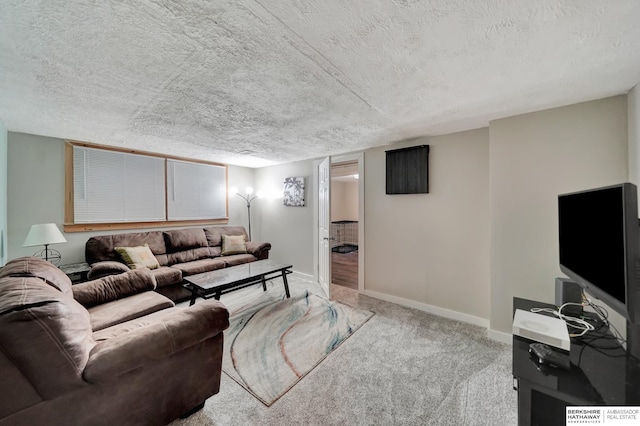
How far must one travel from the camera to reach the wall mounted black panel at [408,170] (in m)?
3.11

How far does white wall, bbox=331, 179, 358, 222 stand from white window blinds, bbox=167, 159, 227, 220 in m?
4.16

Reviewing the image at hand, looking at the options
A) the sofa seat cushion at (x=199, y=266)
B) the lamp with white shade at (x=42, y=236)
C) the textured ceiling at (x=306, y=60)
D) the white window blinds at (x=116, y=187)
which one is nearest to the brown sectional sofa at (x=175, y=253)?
→ the sofa seat cushion at (x=199, y=266)

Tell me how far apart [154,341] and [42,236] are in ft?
8.04

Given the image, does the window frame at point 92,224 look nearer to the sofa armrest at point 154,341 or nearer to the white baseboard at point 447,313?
the sofa armrest at point 154,341

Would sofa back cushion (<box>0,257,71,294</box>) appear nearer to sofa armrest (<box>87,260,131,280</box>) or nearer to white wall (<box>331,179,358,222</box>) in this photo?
sofa armrest (<box>87,260,131,280</box>)

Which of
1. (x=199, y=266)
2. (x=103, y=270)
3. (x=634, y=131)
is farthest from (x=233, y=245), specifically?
(x=634, y=131)

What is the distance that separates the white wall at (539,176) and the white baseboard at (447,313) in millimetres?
72

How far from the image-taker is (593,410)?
86cm

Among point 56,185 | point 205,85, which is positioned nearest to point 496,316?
point 205,85

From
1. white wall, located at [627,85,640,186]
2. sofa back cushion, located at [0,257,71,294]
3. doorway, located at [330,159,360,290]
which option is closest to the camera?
sofa back cushion, located at [0,257,71,294]

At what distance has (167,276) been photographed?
3.17 metres

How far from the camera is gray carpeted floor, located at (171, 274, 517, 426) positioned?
1.55m

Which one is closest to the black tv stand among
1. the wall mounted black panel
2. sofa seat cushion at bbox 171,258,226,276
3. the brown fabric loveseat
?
the brown fabric loveseat

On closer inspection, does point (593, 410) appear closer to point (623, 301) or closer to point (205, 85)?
point (623, 301)
